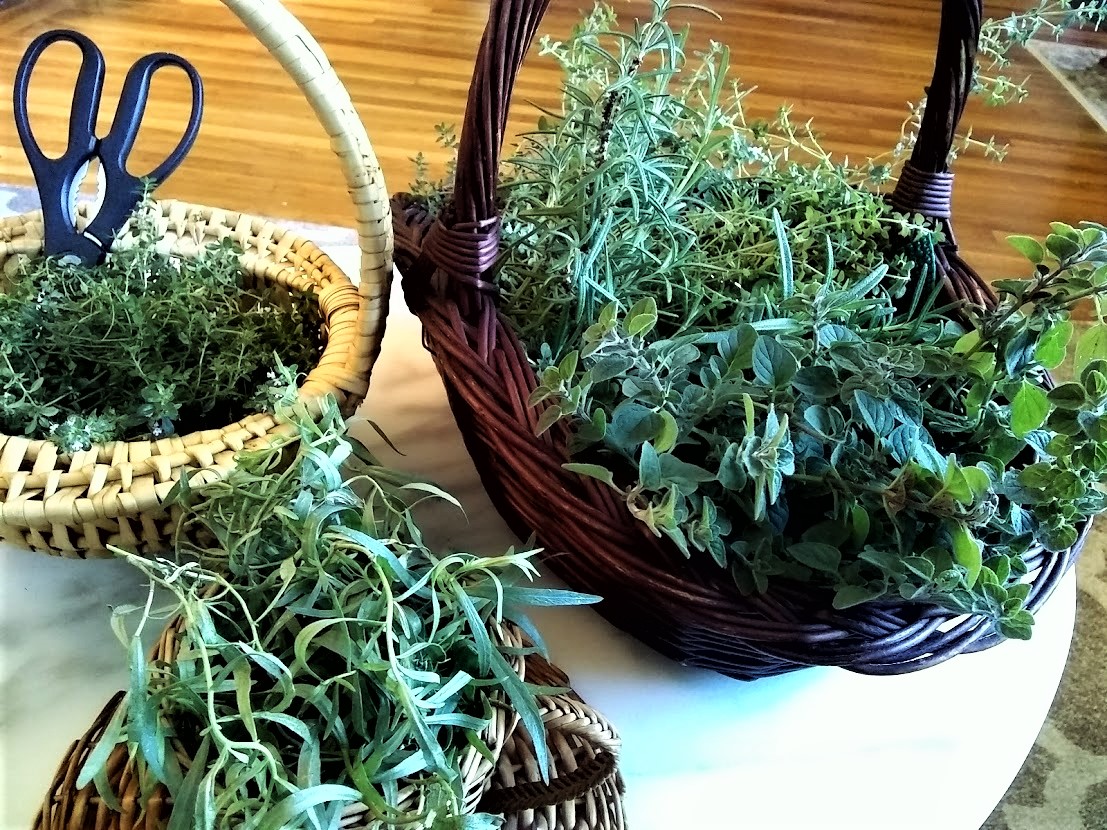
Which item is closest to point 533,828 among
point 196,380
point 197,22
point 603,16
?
point 196,380

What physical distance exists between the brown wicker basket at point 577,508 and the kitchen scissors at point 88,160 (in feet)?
0.73

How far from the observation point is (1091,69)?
2.05 metres

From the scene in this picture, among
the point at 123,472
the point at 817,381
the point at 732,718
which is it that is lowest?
the point at 732,718

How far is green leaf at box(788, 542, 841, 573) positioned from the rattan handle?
28 cm

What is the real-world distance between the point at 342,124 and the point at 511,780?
1.17ft

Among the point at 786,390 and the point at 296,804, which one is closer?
the point at 296,804

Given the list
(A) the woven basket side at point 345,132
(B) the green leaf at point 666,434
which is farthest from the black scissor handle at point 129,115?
(B) the green leaf at point 666,434

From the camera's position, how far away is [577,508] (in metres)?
0.43

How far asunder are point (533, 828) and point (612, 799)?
0.04 m

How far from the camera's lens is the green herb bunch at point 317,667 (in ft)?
1.06

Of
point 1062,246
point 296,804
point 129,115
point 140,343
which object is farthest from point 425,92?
point 296,804

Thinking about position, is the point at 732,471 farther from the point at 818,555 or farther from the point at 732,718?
the point at 732,718

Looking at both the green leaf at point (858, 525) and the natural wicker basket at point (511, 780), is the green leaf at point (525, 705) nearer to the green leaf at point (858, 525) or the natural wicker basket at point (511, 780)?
the natural wicker basket at point (511, 780)

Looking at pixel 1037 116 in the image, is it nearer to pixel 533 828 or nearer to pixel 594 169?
pixel 594 169
